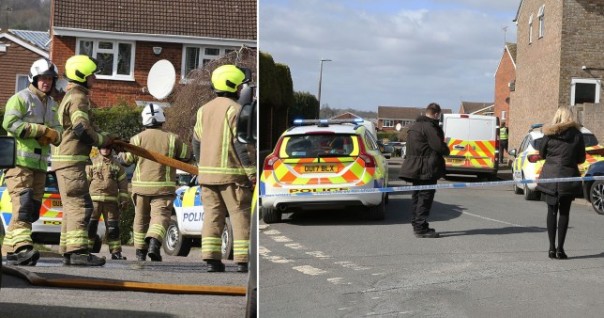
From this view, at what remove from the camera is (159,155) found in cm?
Result: 521

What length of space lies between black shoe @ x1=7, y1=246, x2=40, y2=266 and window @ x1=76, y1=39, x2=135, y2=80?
4.14ft

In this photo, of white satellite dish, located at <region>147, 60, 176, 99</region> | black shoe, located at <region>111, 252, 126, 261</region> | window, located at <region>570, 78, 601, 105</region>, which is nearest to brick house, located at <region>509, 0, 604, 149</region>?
window, located at <region>570, 78, 601, 105</region>

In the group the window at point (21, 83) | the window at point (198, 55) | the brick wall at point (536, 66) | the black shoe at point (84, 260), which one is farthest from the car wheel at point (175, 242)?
the brick wall at point (536, 66)

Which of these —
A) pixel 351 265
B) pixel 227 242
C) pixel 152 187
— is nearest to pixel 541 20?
pixel 351 265

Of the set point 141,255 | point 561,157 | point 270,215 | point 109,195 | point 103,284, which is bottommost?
point 103,284

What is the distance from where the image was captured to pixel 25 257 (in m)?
5.49

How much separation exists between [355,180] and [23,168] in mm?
2653

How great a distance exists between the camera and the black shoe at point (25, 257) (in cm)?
542

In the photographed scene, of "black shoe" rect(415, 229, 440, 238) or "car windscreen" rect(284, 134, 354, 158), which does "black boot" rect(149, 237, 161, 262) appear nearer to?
"black shoe" rect(415, 229, 440, 238)

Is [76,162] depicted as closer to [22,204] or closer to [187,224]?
[22,204]

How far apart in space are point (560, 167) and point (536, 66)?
0.41 meters

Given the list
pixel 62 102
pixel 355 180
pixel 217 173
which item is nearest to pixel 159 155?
pixel 62 102

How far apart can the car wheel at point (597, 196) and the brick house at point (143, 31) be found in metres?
1.50

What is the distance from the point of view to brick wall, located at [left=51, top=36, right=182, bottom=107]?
4.35m
